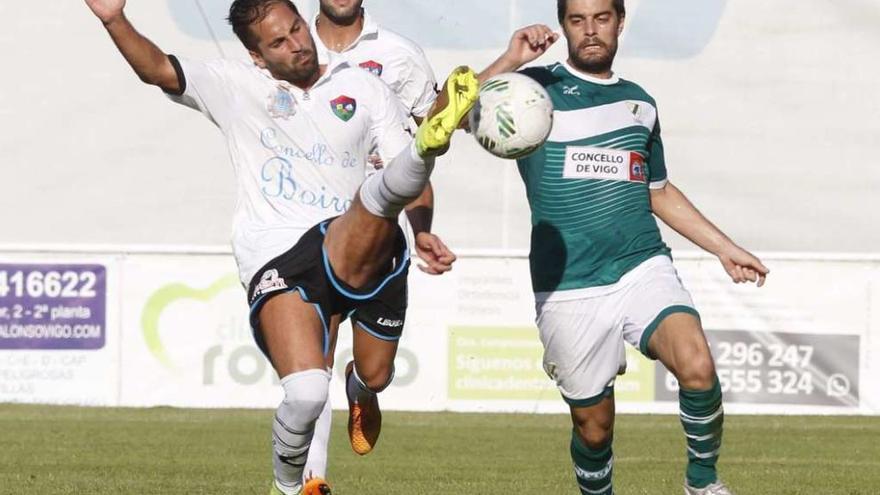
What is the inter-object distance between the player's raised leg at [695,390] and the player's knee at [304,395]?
1.47 m

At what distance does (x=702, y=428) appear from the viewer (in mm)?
7160

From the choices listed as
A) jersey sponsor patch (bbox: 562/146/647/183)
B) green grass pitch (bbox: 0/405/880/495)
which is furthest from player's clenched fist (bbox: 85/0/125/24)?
green grass pitch (bbox: 0/405/880/495)

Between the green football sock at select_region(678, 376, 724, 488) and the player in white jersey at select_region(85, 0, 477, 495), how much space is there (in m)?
1.42

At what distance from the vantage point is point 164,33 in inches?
731

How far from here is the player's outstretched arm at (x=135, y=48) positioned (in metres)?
6.87

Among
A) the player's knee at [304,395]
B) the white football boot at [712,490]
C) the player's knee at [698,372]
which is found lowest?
the white football boot at [712,490]

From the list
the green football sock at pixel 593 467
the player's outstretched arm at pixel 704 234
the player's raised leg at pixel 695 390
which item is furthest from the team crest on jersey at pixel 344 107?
the green football sock at pixel 593 467

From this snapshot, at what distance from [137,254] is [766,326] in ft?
19.8

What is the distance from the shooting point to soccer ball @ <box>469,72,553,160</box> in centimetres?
664

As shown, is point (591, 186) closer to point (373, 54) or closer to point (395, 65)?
point (395, 65)

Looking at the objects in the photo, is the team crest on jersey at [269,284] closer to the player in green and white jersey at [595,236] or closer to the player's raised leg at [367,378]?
the player's raised leg at [367,378]

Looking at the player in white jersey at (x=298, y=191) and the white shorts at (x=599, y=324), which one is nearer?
the player in white jersey at (x=298, y=191)

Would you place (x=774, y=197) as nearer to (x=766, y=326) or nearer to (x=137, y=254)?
(x=766, y=326)

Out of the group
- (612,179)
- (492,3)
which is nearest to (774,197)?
(492,3)
